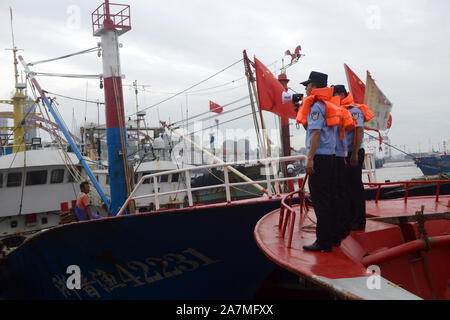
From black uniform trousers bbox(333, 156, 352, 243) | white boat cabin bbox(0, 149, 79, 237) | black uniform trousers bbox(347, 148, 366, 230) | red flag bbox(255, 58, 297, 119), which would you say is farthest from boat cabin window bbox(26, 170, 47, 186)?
black uniform trousers bbox(333, 156, 352, 243)

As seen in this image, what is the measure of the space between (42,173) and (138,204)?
3933 millimetres

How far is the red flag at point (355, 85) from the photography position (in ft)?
37.2

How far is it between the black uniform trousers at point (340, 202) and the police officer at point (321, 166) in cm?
7

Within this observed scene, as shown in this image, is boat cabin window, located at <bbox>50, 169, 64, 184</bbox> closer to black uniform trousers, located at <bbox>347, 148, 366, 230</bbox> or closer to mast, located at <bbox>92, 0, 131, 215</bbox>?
mast, located at <bbox>92, 0, 131, 215</bbox>

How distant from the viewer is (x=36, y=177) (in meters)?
14.5

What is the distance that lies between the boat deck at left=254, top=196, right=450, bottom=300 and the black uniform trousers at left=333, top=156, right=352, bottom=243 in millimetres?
158

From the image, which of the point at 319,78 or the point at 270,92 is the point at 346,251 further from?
the point at 270,92

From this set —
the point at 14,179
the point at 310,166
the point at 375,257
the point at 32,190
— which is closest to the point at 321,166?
the point at 310,166

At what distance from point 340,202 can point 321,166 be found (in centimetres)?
43

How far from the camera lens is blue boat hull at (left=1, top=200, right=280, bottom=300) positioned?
684 cm

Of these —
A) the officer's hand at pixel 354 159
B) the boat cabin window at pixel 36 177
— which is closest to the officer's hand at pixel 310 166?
the officer's hand at pixel 354 159

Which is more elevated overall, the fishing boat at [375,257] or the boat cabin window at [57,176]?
the boat cabin window at [57,176]

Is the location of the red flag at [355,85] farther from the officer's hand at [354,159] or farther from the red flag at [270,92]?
the officer's hand at [354,159]

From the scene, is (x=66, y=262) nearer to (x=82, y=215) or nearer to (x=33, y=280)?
(x=82, y=215)
